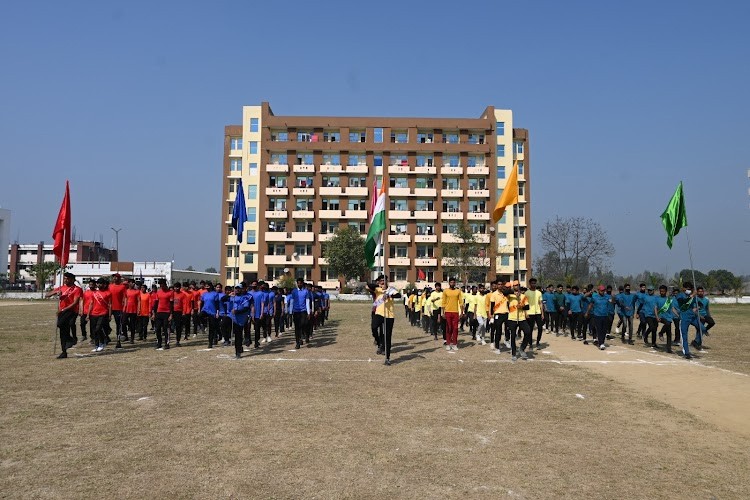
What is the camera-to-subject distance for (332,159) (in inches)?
2458

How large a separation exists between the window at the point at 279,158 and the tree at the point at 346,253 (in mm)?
12025

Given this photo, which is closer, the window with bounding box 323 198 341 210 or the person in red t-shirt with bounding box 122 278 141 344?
the person in red t-shirt with bounding box 122 278 141 344

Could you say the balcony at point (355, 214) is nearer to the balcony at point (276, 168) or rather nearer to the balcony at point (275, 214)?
the balcony at point (275, 214)

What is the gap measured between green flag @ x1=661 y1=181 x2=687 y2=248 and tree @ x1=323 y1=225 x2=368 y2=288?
42.4 meters

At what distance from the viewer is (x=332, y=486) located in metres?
4.33

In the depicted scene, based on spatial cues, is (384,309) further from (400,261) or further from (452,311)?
(400,261)

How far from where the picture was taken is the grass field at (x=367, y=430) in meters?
4.40

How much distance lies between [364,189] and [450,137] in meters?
12.7

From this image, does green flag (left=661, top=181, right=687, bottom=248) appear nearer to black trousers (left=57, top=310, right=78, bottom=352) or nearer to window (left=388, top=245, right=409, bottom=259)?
black trousers (left=57, top=310, right=78, bottom=352)

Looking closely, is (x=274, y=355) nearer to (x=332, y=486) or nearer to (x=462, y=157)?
(x=332, y=486)

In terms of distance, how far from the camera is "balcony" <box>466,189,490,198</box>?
61.5m

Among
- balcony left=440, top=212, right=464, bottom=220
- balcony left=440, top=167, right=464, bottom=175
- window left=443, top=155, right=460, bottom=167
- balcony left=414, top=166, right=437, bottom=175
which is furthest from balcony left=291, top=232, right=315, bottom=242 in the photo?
window left=443, top=155, right=460, bottom=167

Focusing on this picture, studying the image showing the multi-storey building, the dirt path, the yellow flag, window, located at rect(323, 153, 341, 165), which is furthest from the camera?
window, located at rect(323, 153, 341, 165)

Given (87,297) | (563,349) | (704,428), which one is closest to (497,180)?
(563,349)
